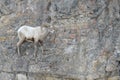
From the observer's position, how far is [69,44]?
675 centimetres

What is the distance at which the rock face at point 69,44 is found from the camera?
651 centimetres

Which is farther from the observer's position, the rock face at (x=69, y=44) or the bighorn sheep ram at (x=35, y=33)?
the bighorn sheep ram at (x=35, y=33)

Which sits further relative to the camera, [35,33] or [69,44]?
[35,33]

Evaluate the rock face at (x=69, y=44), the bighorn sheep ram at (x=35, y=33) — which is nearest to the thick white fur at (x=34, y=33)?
the bighorn sheep ram at (x=35, y=33)

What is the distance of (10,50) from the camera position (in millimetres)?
7242

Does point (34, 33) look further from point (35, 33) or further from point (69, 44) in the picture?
point (69, 44)

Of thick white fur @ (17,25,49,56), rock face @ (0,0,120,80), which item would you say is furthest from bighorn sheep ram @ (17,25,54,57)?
rock face @ (0,0,120,80)

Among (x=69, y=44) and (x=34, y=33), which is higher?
(x=34, y=33)

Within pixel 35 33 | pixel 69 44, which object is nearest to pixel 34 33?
pixel 35 33

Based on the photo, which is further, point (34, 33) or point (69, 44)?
point (34, 33)

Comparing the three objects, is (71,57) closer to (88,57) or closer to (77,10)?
(88,57)

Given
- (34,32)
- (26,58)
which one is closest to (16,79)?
(26,58)

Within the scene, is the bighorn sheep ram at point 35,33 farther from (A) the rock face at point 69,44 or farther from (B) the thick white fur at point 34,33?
(A) the rock face at point 69,44

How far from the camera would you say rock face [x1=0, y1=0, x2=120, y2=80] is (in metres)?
6.51
